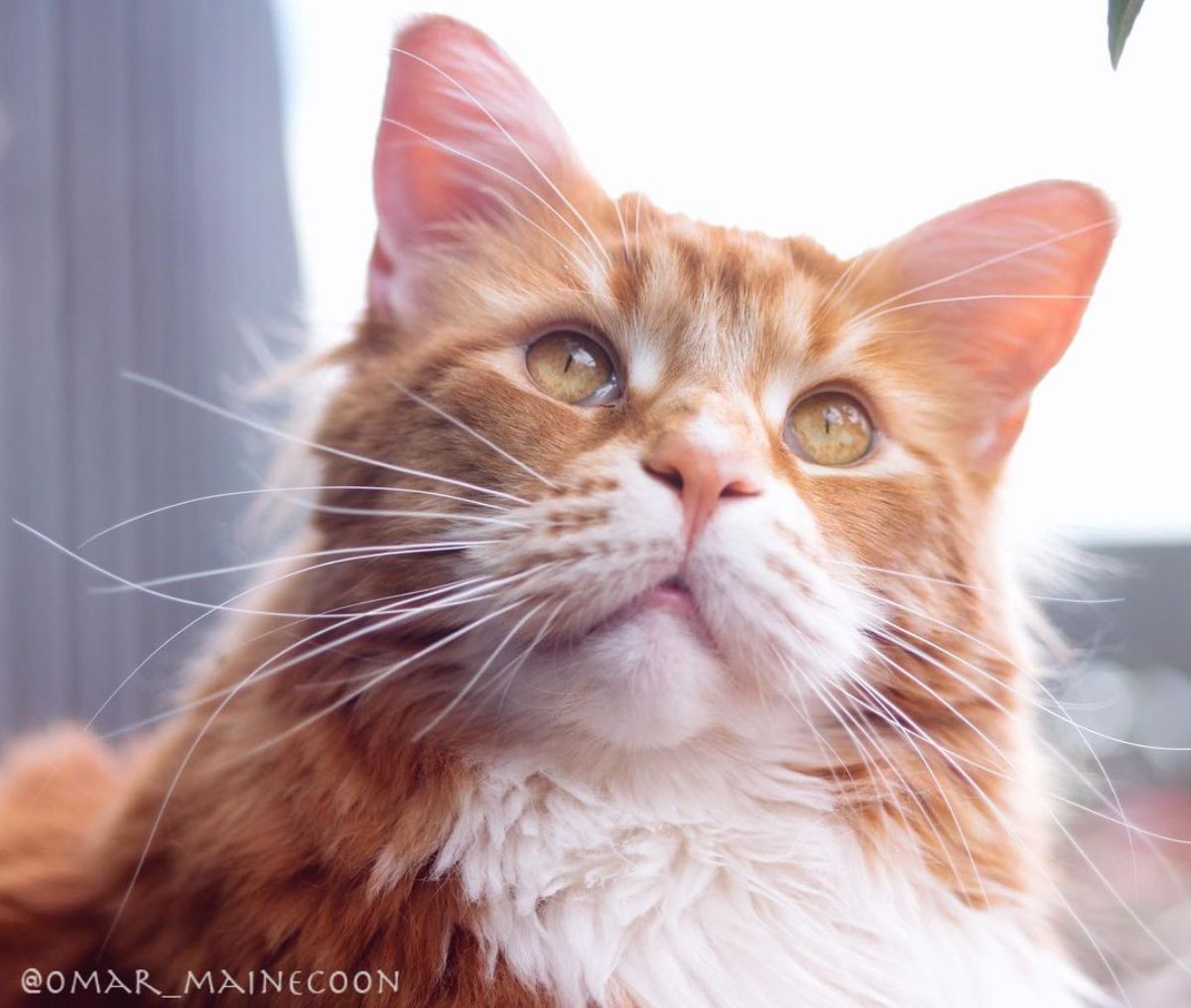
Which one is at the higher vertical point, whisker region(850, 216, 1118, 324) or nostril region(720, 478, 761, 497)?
whisker region(850, 216, 1118, 324)

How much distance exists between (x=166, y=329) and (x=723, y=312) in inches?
40.2

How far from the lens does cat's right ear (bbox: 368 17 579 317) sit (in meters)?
1.10

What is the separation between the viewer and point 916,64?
1.25 meters

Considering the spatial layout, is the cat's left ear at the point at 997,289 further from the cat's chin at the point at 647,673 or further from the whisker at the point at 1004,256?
the cat's chin at the point at 647,673

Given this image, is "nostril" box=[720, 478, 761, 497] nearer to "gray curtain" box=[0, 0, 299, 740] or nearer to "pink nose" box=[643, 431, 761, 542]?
"pink nose" box=[643, 431, 761, 542]

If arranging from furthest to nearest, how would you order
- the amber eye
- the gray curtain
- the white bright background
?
1. the gray curtain
2. the white bright background
3. the amber eye

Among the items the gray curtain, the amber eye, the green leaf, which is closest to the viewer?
the green leaf

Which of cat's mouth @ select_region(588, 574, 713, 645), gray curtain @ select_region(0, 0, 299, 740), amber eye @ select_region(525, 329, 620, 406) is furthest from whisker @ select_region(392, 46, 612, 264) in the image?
gray curtain @ select_region(0, 0, 299, 740)

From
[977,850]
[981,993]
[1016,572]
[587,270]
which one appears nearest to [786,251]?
[587,270]

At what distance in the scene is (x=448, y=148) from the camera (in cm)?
113

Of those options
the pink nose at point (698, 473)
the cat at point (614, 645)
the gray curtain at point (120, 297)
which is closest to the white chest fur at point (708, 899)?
the cat at point (614, 645)

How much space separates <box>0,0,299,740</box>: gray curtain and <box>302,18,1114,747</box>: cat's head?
49 cm

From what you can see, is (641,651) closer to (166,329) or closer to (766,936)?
(766,936)

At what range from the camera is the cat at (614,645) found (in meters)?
0.88
